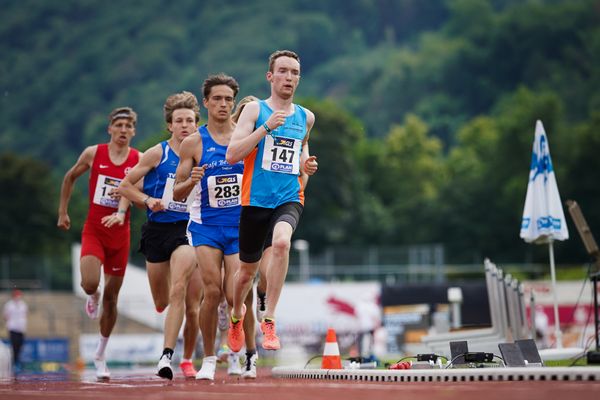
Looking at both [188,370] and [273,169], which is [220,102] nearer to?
[273,169]

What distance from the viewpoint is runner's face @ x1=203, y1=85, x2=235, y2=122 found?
12.6 metres

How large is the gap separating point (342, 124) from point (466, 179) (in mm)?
11613

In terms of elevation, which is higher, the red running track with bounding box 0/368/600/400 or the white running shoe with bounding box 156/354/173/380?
the white running shoe with bounding box 156/354/173/380

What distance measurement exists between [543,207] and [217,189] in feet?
20.9

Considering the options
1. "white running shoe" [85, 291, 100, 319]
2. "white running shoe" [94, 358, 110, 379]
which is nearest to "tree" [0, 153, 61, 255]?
"white running shoe" [85, 291, 100, 319]

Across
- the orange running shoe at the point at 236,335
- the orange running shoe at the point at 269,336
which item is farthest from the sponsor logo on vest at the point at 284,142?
the orange running shoe at the point at 236,335

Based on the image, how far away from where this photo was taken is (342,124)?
104m

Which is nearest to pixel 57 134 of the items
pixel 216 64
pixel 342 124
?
pixel 216 64

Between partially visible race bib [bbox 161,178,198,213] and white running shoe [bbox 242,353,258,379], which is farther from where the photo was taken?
partially visible race bib [bbox 161,178,198,213]

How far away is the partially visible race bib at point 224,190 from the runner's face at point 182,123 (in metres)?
1.33

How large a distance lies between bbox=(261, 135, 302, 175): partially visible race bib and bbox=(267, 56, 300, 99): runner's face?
Answer: 1.51 feet

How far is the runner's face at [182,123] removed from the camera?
1378cm

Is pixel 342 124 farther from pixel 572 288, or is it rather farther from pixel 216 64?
pixel 216 64

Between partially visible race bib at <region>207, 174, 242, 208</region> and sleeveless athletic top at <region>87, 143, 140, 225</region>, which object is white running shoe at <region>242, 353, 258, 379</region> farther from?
sleeveless athletic top at <region>87, 143, 140, 225</region>
